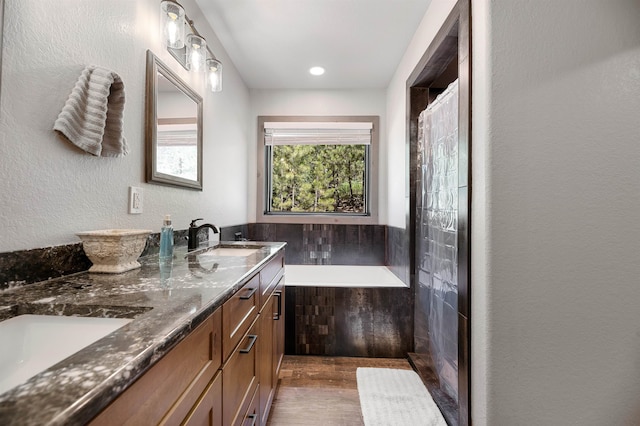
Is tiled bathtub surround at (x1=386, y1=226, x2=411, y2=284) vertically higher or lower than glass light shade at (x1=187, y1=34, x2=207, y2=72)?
lower

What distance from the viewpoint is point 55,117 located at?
967mm

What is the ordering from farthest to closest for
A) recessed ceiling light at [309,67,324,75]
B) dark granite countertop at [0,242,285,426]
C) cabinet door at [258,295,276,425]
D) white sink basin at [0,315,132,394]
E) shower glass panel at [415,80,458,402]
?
recessed ceiling light at [309,67,324,75] < shower glass panel at [415,80,458,402] < cabinet door at [258,295,276,425] < white sink basin at [0,315,132,394] < dark granite countertop at [0,242,285,426]

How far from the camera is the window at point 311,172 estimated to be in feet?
10.8

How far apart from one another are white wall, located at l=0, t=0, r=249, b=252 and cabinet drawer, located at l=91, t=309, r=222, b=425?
61 cm

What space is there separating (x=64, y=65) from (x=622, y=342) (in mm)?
2333

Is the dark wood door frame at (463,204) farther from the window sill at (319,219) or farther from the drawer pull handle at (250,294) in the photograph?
the window sill at (319,219)

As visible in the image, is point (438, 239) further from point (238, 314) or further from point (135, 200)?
point (135, 200)

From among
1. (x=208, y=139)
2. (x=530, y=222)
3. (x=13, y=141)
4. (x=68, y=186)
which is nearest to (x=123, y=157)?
(x=68, y=186)

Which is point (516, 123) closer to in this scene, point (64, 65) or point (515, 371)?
point (515, 371)

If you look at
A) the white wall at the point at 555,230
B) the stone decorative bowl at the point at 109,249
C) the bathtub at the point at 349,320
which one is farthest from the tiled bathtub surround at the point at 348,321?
the stone decorative bowl at the point at 109,249

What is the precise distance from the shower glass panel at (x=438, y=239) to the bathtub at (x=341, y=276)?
40 cm

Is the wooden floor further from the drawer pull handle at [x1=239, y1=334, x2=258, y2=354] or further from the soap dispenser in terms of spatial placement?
the soap dispenser

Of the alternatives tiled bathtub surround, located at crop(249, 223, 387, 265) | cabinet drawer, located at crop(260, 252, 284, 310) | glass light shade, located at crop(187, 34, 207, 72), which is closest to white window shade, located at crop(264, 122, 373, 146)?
tiled bathtub surround, located at crop(249, 223, 387, 265)

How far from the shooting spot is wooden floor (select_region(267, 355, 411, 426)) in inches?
68.3
